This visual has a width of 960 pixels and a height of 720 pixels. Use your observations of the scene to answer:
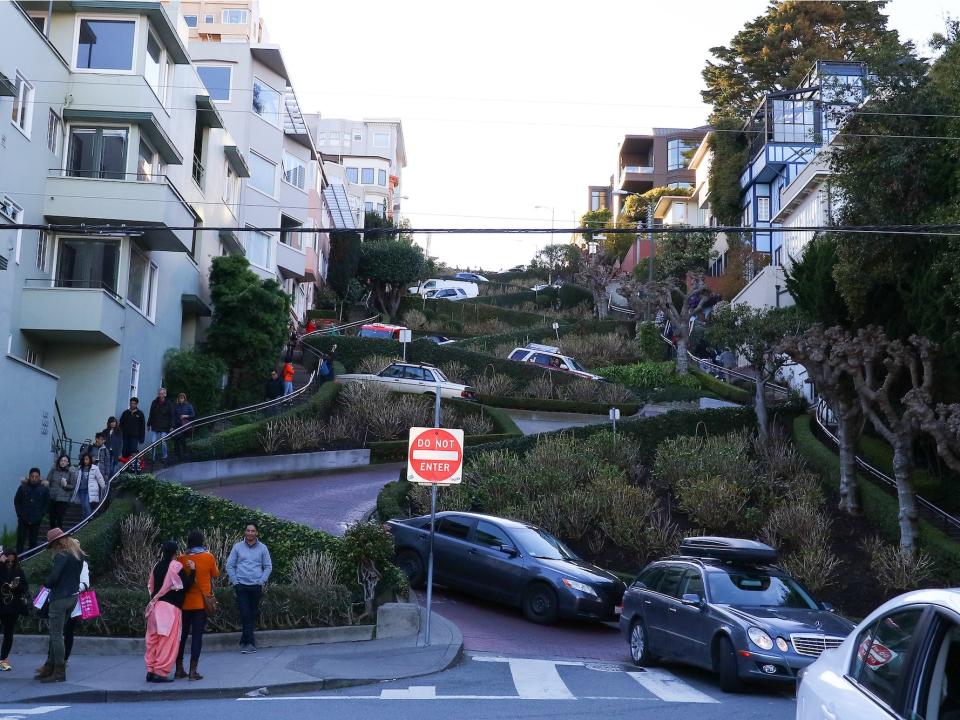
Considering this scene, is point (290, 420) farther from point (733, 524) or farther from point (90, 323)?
point (733, 524)

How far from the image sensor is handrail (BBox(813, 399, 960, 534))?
21.3 metres

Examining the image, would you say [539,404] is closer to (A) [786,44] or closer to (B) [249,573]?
(B) [249,573]

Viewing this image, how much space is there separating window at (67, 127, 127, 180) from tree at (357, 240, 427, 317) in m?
38.8

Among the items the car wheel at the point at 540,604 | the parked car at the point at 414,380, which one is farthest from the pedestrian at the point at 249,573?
the parked car at the point at 414,380

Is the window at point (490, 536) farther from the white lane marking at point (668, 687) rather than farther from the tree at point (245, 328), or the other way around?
the tree at point (245, 328)

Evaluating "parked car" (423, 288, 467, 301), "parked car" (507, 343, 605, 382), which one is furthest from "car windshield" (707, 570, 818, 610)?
"parked car" (423, 288, 467, 301)

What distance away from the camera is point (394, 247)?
67.3 m

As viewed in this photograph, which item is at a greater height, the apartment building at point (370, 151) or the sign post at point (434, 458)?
the apartment building at point (370, 151)

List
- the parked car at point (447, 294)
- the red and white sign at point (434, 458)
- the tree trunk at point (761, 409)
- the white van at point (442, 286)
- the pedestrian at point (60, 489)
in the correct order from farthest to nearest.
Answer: the white van at point (442, 286)
the parked car at point (447, 294)
the tree trunk at point (761, 409)
the pedestrian at point (60, 489)
the red and white sign at point (434, 458)

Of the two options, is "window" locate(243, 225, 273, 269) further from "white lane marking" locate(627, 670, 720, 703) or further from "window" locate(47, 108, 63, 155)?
"white lane marking" locate(627, 670, 720, 703)

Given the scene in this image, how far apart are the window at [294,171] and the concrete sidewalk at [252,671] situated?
37.4 metres

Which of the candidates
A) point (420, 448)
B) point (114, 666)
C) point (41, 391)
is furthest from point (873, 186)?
point (41, 391)

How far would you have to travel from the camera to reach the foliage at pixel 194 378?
32.4 metres

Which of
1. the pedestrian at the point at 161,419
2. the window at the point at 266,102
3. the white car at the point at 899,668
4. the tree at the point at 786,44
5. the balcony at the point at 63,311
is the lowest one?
the white car at the point at 899,668
